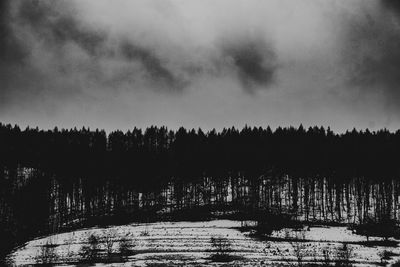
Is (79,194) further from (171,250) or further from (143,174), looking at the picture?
(171,250)

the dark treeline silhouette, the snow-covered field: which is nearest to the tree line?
the dark treeline silhouette

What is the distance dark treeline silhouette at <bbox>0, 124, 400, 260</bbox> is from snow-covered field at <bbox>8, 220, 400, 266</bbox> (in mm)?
17934

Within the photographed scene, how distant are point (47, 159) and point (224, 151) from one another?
43414mm

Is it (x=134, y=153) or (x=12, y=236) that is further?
(x=134, y=153)

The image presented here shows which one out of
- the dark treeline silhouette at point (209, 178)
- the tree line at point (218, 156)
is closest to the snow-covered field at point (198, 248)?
the dark treeline silhouette at point (209, 178)

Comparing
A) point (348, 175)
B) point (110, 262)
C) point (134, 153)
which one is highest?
point (134, 153)

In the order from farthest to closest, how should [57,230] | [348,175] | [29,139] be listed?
1. [29,139]
2. [348,175]
3. [57,230]

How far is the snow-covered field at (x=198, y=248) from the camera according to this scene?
47.4 m

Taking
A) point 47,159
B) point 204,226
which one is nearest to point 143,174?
point 47,159

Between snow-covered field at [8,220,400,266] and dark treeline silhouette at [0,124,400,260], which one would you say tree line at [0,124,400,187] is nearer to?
dark treeline silhouette at [0,124,400,260]

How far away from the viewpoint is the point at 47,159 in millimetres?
111625

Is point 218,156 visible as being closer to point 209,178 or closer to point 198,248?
point 209,178

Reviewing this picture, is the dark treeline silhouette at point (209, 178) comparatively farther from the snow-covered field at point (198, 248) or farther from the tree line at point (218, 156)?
the snow-covered field at point (198, 248)

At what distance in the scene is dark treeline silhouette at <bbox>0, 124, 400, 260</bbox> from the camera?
297 ft
